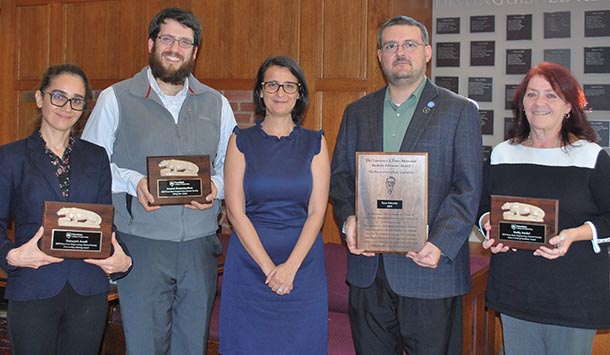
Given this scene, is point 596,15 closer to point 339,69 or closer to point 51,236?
point 339,69

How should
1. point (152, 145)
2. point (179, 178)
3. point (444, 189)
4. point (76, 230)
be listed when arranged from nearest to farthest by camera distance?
1. point (76, 230)
2. point (444, 189)
3. point (179, 178)
4. point (152, 145)

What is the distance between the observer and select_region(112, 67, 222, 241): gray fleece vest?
2938 mm

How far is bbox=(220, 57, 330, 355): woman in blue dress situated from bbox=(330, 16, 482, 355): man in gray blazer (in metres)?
0.19

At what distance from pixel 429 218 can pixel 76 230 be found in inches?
52.3

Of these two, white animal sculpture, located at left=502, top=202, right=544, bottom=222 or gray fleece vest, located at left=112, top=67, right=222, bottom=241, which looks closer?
white animal sculpture, located at left=502, top=202, right=544, bottom=222

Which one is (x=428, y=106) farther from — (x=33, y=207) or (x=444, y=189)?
(x=33, y=207)

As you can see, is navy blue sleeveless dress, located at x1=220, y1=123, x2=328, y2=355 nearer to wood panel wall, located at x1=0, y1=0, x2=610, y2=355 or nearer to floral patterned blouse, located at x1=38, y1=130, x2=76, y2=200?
floral patterned blouse, located at x1=38, y1=130, x2=76, y2=200

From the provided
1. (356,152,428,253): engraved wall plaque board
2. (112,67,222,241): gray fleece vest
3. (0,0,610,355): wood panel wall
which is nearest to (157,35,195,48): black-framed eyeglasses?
(112,67,222,241): gray fleece vest

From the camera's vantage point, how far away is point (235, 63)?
5.21 metres

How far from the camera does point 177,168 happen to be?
9.38 ft

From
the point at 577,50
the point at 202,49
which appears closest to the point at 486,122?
the point at 577,50

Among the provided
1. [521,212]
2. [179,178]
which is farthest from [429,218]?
[179,178]

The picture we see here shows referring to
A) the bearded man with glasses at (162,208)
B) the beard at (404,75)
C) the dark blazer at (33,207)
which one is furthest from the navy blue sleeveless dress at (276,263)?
Answer: the dark blazer at (33,207)

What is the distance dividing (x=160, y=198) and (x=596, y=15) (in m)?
3.79
